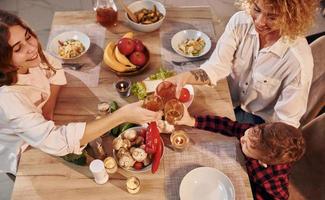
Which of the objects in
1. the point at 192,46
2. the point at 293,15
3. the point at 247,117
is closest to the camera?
the point at 293,15

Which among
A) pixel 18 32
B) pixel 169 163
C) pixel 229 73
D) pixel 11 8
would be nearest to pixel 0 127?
pixel 18 32

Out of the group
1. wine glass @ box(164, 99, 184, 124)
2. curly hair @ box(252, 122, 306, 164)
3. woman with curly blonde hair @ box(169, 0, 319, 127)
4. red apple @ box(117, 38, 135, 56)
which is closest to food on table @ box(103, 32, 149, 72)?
red apple @ box(117, 38, 135, 56)

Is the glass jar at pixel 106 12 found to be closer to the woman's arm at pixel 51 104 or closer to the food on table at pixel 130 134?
the woman's arm at pixel 51 104

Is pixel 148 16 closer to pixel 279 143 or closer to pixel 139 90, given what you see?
pixel 139 90

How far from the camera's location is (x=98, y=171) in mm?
1390

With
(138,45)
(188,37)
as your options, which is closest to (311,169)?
(188,37)

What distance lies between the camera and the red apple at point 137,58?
1808 mm

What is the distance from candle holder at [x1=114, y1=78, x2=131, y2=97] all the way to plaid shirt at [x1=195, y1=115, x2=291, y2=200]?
361 millimetres

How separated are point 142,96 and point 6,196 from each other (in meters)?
1.26

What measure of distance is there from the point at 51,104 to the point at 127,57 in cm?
44

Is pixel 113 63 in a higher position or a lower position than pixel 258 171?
higher

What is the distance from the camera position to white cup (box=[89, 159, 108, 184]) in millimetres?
1393

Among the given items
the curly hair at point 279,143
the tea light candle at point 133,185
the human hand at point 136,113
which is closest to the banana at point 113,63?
the human hand at point 136,113

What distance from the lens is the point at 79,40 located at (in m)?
1.96
